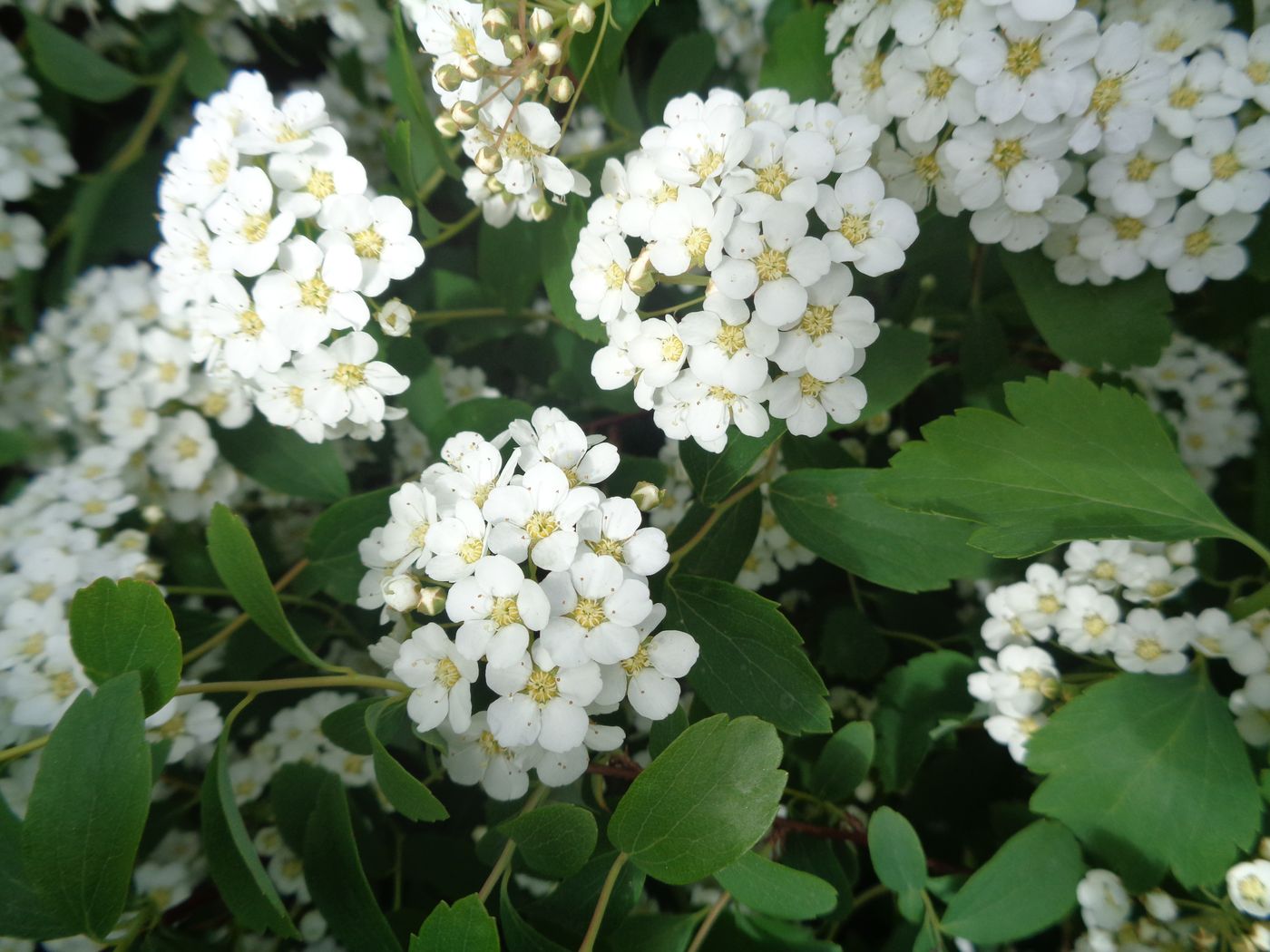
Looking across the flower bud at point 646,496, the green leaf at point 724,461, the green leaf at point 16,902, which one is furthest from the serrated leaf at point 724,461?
the green leaf at point 16,902

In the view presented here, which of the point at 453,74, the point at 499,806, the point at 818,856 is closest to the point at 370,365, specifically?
the point at 453,74

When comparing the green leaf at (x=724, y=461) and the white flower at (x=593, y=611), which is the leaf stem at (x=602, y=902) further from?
the green leaf at (x=724, y=461)

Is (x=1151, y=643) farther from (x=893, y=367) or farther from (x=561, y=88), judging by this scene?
(x=561, y=88)

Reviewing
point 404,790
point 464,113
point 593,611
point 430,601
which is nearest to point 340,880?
point 404,790

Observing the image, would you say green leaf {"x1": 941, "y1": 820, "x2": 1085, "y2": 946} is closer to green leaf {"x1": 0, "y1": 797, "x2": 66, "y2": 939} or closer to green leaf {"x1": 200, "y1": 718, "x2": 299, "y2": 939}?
green leaf {"x1": 200, "y1": 718, "x2": 299, "y2": 939}

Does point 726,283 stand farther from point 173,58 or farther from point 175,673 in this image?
point 173,58

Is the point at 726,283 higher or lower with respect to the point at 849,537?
higher
